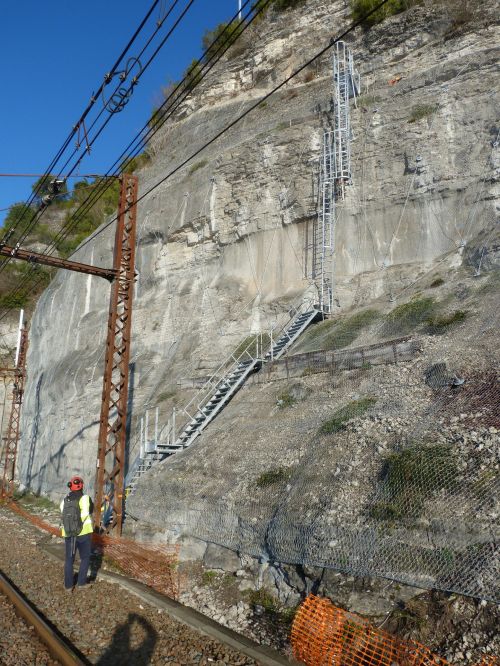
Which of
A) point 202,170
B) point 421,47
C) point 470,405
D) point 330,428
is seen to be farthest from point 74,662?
point 421,47

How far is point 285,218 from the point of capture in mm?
23719

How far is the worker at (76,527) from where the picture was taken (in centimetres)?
923

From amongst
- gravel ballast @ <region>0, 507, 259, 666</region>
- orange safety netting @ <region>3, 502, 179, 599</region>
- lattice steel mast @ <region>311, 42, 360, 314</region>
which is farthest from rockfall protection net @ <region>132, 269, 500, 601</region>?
lattice steel mast @ <region>311, 42, 360, 314</region>

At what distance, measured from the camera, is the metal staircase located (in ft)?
54.5

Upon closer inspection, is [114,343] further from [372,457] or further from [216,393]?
[372,457]

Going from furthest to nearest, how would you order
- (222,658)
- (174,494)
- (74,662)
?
1. (174,494)
2. (222,658)
3. (74,662)

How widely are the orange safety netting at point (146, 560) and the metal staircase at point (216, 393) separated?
242 cm

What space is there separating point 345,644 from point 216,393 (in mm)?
11951

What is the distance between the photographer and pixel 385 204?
21.6 meters

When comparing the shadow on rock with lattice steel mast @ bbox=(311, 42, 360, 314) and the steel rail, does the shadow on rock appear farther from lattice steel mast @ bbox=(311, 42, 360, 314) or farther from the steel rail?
lattice steel mast @ bbox=(311, 42, 360, 314)

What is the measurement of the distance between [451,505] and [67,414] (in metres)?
22.7

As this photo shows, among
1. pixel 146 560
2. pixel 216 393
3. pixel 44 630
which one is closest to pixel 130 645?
pixel 44 630

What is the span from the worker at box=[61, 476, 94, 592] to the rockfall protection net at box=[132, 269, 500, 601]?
7.09 feet

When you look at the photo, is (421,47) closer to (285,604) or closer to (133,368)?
(133,368)
